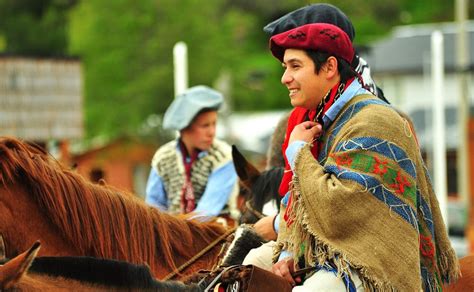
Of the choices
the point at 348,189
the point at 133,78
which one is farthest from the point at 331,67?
the point at 133,78

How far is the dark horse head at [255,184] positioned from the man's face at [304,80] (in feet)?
5.30

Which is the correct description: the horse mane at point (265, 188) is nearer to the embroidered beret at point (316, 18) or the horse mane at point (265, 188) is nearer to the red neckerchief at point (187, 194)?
the red neckerchief at point (187, 194)

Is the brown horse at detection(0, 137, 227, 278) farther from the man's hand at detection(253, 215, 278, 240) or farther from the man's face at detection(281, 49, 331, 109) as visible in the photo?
the man's face at detection(281, 49, 331, 109)

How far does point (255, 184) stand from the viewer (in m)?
5.79

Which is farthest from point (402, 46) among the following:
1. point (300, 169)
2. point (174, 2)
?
point (300, 169)

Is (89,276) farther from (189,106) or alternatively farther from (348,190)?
(189,106)

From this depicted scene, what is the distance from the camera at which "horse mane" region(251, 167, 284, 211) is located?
5676mm

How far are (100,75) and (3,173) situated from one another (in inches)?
972

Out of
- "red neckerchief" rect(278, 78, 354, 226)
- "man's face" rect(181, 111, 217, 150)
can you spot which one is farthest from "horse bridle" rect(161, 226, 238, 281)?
"man's face" rect(181, 111, 217, 150)

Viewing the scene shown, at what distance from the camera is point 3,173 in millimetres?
4387

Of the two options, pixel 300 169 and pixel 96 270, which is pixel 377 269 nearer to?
pixel 300 169

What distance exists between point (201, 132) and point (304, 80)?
3.22 metres

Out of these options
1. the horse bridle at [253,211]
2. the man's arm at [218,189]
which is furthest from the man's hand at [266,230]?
the man's arm at [218,189]

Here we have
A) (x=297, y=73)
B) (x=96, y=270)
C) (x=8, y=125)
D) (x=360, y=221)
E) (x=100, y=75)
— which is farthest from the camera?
(x=100, y=75)
